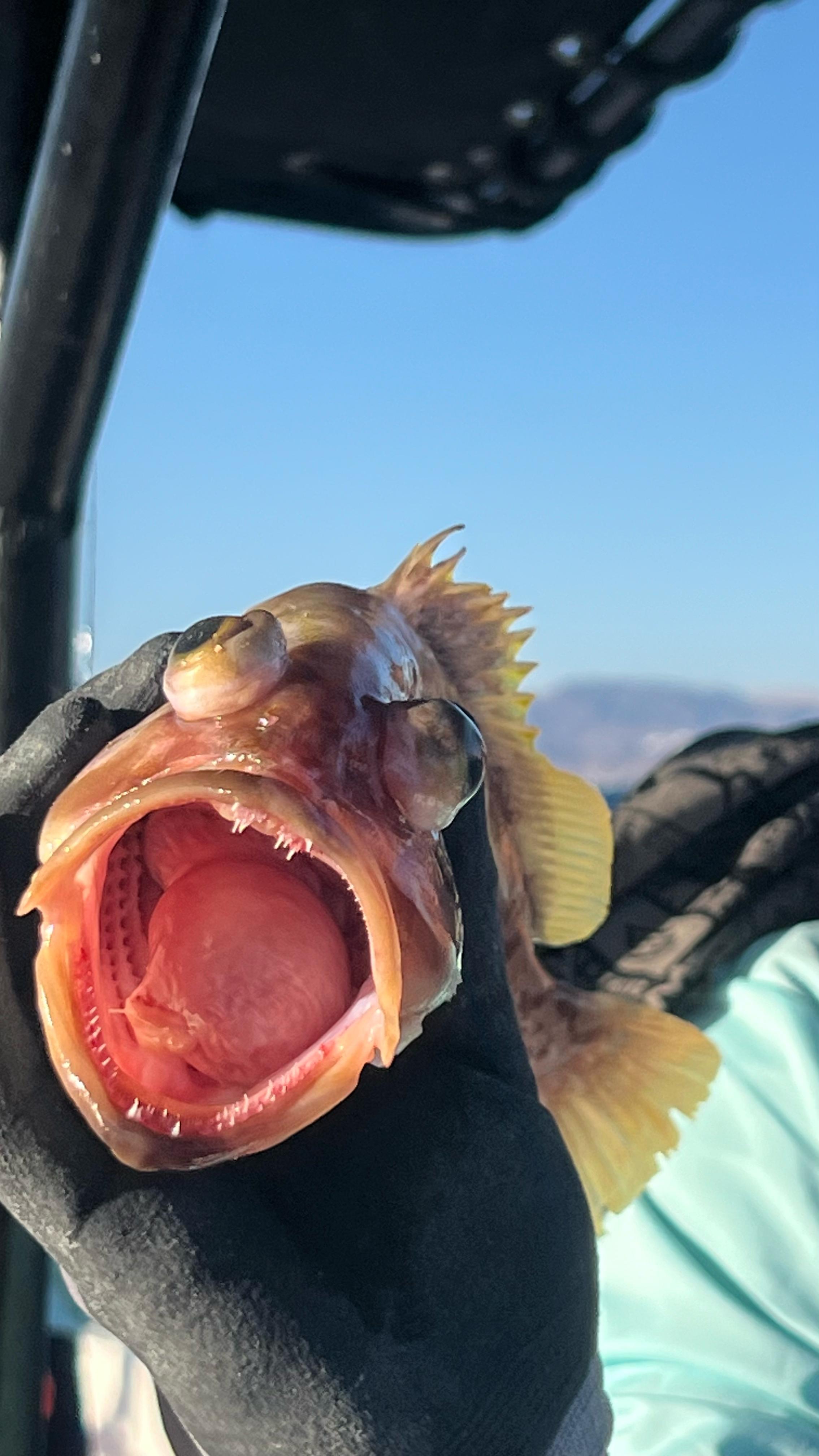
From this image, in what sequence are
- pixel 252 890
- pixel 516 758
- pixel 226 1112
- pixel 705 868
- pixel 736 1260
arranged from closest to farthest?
pixel 226 1112, pixel 252 890, pixel 516 758, pixel 736 1260, pixel 705 868

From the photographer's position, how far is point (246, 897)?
0.81 metres

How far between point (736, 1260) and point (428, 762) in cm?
146

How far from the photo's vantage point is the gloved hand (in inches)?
32.7

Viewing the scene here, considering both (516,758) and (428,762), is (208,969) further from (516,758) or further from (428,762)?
(516,758)

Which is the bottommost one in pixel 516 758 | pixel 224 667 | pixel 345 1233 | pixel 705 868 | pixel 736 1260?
pixel 736 1260

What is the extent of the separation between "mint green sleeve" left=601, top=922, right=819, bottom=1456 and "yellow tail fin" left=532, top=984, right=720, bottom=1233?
0.42 m

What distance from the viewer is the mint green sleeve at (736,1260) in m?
1.53

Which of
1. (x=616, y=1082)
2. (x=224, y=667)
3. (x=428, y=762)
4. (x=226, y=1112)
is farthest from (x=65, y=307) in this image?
(x=616, y=1082)

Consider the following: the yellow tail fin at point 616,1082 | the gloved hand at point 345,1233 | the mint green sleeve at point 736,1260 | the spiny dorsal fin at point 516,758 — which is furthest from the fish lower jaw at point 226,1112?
the mint green sleeve at point 736,1260

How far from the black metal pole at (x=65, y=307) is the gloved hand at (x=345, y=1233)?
296mm

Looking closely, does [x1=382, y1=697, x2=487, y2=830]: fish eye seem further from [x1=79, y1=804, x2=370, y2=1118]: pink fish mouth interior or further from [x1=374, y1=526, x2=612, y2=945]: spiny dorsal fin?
[x1=374, y1=526, x2=612, y2=945]: spiny dorsal fin

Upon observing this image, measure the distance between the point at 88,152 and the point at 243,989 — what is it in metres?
0.86

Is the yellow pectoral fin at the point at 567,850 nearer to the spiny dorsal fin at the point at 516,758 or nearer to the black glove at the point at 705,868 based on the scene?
the spiny dorsal fin at the point at 516,758

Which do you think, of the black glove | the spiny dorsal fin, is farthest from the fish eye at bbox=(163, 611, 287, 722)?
the black glove
